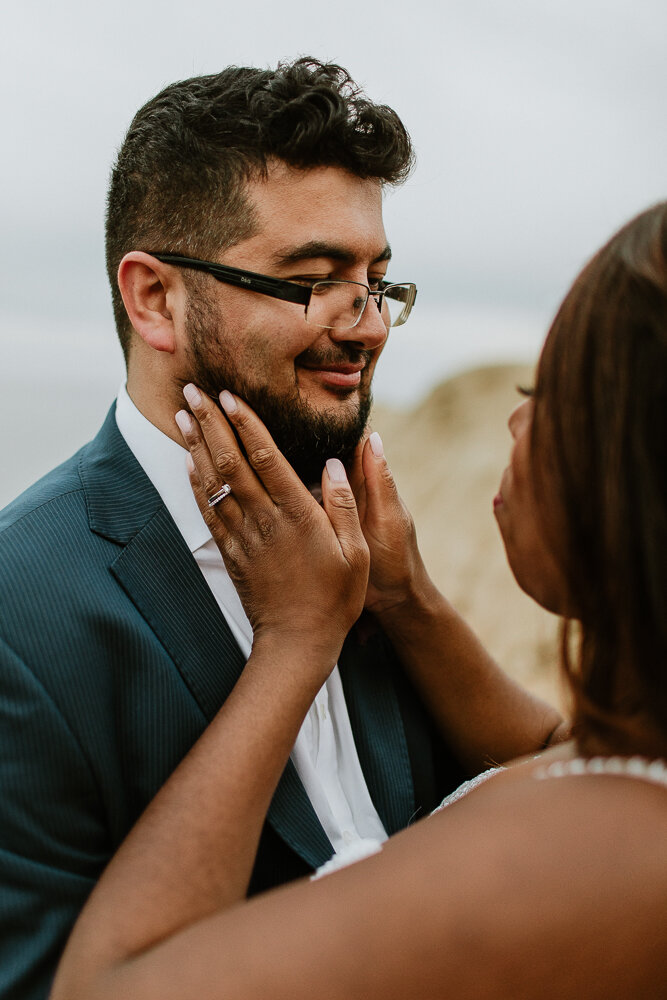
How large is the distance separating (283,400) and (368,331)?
31cm

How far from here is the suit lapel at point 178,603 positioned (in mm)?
2078

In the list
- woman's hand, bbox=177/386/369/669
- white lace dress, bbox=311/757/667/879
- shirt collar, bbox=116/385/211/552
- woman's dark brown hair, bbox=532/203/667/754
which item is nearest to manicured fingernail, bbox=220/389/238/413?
woman's hand, bbox=177/386/369/669

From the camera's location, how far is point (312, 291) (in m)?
2.41

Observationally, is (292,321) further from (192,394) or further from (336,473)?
(336,473)

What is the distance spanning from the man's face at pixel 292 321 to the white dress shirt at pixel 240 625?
0.22m

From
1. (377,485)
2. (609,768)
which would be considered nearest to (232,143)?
(377,485)

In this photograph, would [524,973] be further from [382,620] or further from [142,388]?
[142,388]

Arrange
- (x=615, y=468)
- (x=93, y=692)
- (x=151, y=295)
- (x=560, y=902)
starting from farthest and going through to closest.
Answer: (x=151, y=295) → (x=93, y=692) → (x=615, y=468) → (x=560, y=902)

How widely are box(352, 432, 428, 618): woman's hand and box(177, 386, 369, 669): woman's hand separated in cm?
28

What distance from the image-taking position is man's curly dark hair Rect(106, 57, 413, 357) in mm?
2416

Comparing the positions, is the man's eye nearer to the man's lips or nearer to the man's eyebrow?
the man's eyebrow

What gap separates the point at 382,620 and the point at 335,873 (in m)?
1.24

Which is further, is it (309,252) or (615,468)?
(309,252)

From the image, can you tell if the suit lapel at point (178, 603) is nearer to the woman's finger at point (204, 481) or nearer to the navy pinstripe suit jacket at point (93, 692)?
the navy pinstripe suit jacket at point (93, 692)
